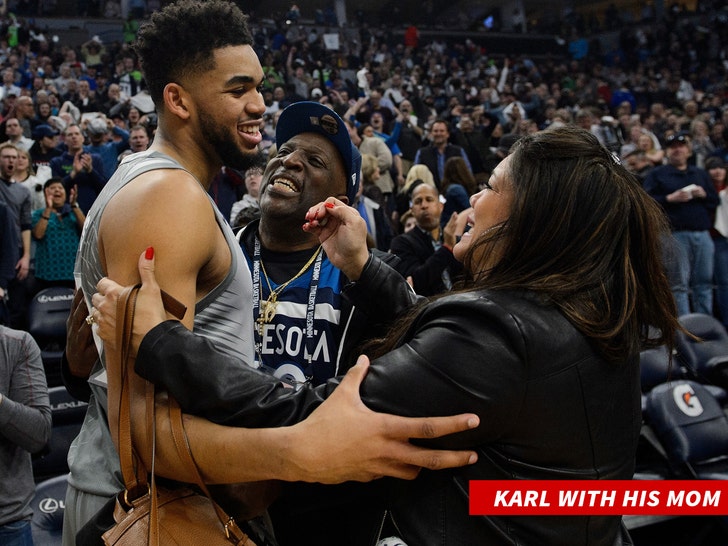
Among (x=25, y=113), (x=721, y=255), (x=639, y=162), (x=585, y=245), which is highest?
(x=25, y=113)

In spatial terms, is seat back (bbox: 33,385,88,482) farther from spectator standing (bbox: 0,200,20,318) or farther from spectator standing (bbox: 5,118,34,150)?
spectator standing (bbox: 5,118,34,150)

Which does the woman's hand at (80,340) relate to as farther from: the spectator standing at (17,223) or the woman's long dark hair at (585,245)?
the spectator standing at (17,223)

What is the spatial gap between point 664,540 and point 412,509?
359 cm

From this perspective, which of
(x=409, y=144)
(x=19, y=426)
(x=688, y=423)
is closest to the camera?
(x=19, y=426)

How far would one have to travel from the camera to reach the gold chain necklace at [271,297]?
7.54ft

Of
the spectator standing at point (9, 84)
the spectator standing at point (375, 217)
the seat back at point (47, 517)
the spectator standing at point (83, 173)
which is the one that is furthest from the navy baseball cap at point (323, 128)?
the spectator standing at point (9, 84)

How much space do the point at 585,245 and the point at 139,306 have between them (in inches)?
35.2

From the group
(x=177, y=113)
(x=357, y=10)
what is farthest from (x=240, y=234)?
(x=357, y=10)

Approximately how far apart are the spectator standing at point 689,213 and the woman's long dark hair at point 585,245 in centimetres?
556

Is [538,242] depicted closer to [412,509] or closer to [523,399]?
[523,399]

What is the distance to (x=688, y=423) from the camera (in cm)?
421

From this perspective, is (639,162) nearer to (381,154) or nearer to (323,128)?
(381,154)

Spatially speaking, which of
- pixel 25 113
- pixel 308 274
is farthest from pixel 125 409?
pixel 25 113
